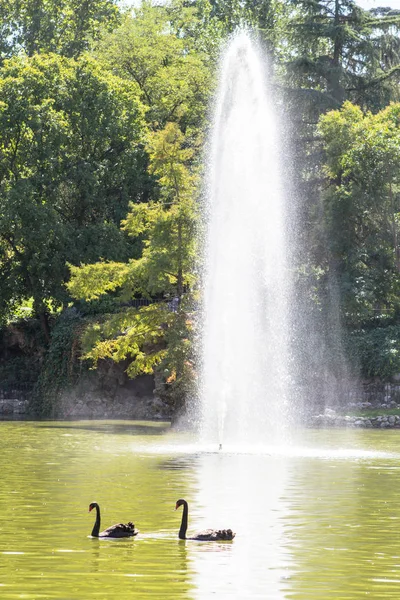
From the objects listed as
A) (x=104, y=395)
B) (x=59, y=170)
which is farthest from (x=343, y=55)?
(x=104, y=395)

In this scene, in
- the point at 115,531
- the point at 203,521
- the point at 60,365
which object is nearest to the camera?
the point at 115,531

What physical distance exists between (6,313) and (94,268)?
1458 centimetres

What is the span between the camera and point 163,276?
41250mm

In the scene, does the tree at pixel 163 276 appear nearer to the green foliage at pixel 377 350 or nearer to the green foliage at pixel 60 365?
the green foliage at pixel 60 365

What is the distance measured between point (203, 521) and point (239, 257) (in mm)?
18306

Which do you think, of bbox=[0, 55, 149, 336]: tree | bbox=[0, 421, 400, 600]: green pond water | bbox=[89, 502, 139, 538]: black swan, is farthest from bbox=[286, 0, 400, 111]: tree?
bbox=[89, 502, 139, 538]: black swan

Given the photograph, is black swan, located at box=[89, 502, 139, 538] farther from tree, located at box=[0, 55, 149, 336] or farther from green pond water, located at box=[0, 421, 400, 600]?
tree, located at box=[0, 55, 149, 336]

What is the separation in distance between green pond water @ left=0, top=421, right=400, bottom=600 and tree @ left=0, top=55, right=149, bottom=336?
2467 cm

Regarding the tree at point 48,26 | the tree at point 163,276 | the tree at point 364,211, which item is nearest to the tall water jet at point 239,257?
the tree at point 163,276

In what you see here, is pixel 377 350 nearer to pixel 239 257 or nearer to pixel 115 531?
pixel 239 257

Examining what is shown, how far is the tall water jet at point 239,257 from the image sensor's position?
32.1 meters

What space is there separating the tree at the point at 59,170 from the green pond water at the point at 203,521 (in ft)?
81.0

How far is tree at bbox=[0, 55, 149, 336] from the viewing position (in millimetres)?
53438

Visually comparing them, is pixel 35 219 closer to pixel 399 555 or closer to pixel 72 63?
pixel 72 63
